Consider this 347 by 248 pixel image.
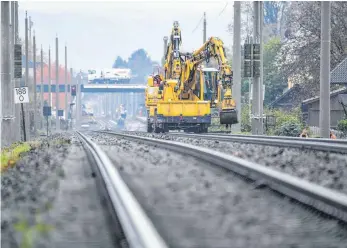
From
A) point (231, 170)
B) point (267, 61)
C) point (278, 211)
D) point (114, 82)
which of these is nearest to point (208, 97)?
point (231, 170)

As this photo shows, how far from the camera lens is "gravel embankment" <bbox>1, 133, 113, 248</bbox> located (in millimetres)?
5750

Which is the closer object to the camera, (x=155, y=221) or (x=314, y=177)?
(x=155, y=221)

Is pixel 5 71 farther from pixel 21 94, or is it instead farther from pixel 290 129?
pixel 290 129

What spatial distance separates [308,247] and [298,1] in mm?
55884

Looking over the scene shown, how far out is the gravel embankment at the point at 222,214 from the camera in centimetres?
588

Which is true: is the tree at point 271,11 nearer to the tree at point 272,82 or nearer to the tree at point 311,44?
the tree at point 272,82

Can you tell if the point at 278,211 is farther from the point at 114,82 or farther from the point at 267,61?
the point at 114,82

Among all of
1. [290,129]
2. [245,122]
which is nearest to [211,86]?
[245,122]

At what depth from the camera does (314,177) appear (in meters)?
9.45

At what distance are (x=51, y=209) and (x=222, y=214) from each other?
164 cm

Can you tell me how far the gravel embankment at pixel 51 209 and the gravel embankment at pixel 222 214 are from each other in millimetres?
544

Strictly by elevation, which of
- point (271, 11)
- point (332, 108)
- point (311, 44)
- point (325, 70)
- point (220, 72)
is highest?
→ point (271, 11)

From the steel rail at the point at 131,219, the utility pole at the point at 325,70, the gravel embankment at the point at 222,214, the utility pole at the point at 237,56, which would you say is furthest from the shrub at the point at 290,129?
the steel rail at the point at 131,219

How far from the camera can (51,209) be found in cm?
719
